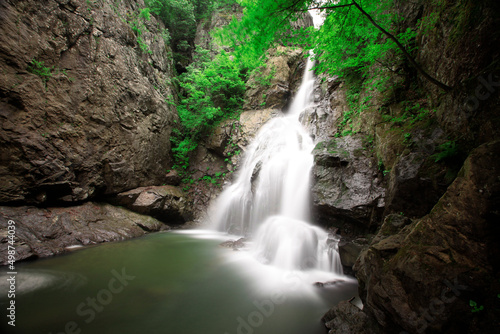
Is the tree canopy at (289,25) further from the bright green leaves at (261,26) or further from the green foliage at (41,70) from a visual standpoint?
the green foliage at (41,70)

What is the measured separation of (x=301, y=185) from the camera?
23.0 feet

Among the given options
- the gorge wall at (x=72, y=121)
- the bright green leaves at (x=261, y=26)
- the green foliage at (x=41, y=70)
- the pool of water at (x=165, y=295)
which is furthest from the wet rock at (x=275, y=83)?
the pool of water at (x=165, y=295)

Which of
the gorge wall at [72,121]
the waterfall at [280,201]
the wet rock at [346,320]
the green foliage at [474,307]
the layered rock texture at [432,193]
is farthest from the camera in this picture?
the gorge wall at [72,121]

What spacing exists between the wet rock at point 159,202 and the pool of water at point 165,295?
2738 millimetres

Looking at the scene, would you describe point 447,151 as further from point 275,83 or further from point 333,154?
point 275,83

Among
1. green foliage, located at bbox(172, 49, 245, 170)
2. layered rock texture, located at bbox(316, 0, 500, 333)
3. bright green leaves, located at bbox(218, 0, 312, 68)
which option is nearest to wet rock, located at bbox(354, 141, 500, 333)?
layered rock texture, located at bbox(316, 0, 500, 333)

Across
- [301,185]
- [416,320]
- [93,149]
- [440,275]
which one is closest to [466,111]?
[440,275]

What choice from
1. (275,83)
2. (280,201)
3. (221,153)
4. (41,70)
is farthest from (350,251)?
(275,83)

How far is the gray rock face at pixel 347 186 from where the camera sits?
16.8 ft

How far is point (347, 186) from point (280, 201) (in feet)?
8.95

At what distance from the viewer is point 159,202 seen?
28.5 feet

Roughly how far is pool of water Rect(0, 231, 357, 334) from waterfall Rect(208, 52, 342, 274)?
Result: 0.46 m

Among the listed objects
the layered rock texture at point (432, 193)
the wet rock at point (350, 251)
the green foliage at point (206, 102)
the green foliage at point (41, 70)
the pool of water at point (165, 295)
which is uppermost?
the green foliage at point (206, 102)

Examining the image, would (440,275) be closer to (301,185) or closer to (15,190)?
(301,185)
